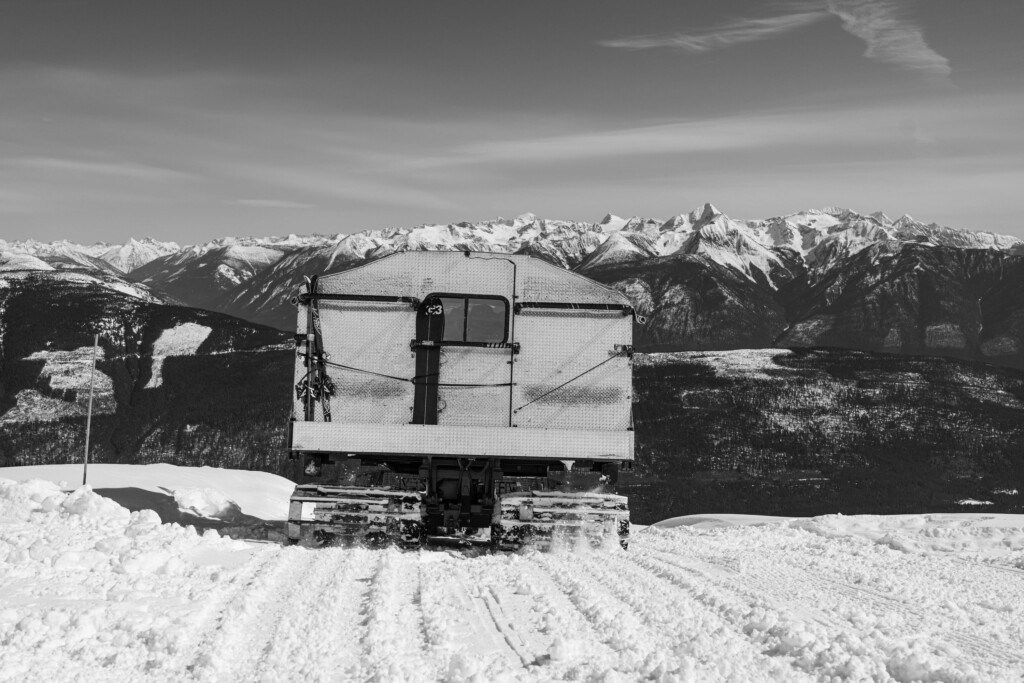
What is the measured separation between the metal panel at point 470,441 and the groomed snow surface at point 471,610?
1.55m

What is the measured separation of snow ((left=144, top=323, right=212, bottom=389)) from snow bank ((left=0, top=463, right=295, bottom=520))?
7528 cm

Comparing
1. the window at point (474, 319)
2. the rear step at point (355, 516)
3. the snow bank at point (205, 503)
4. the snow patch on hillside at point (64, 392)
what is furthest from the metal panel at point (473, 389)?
the snow patch on hillside at point (64, 392)

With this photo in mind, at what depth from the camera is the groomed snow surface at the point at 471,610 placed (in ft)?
22.9

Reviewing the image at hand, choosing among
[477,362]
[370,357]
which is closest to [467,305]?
[477,362]

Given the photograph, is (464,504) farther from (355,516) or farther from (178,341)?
(178,341)

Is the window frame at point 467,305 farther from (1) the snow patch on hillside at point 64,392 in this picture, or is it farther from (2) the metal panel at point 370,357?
(1) the snow patch on hillside at point 64,392

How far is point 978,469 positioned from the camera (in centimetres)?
4825

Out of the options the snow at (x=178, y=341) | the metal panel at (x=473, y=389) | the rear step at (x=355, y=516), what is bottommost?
the rear step at (x=355, y=516)

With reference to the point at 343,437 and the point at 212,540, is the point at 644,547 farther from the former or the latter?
the point at 212,540

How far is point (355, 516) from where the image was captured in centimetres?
1435

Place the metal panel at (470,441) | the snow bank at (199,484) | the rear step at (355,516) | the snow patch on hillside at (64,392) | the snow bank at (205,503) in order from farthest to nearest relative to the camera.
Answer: the snow patch on hillside at (64,392), the snow bank at (199,484), the snow bank at (205,503), the metal panel at (470,441), the rear step at (355,516)

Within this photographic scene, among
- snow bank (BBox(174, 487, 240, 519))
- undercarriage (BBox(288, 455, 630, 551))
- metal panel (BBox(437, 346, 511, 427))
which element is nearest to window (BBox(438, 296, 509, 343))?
metal panel (BBox(437, 346, 511, 427))

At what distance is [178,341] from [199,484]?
3525 inches

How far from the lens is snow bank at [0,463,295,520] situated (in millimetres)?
18812
